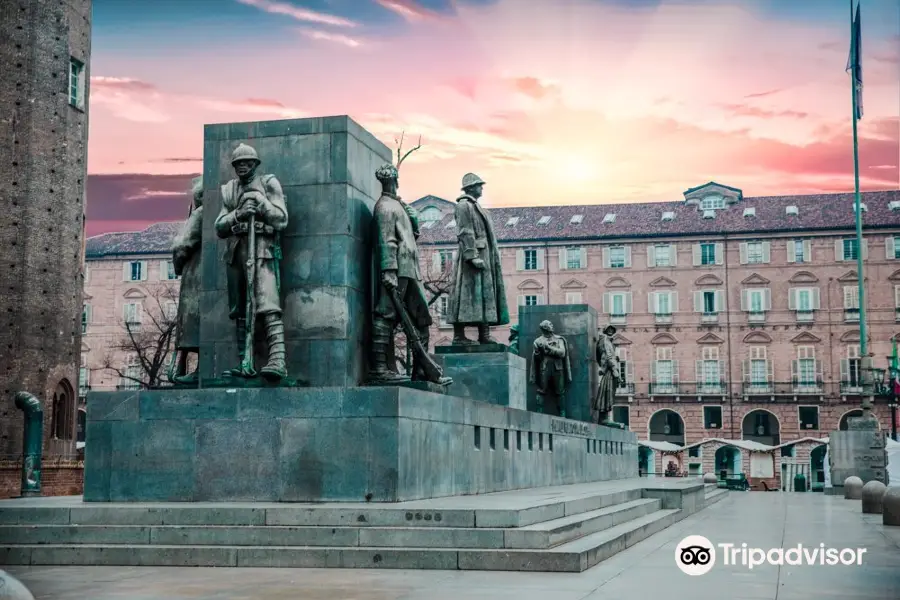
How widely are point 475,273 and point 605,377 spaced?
1136cm

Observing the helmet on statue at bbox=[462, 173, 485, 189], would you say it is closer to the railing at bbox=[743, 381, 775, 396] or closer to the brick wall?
the brick wall

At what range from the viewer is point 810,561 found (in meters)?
12.9

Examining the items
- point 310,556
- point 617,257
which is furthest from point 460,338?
point 617,257

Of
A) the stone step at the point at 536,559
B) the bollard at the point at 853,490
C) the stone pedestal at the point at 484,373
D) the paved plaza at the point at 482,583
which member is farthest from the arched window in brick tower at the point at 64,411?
the stone step at the point at 536,559

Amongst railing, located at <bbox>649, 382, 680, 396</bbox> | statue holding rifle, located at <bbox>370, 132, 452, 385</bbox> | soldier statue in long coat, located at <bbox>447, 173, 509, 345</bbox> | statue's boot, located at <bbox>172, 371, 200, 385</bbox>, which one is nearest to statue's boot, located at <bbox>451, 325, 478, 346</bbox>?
soldier statue in long coat, located at <bbox>447, 173, 509, 345</bbox>

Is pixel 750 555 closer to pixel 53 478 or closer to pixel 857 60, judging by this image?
pixel 857 60

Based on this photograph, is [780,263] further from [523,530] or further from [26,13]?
[523,530]

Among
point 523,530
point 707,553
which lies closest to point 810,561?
point 707,553

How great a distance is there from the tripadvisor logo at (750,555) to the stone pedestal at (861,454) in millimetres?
25615

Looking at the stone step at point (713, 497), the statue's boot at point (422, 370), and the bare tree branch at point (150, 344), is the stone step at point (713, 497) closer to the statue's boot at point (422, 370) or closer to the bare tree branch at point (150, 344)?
the statue's boot at point (422, 370)

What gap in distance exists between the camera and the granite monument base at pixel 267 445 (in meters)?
13.6

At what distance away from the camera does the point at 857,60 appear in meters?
40.2

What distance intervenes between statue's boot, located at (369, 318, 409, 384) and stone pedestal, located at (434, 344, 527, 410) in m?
5.99

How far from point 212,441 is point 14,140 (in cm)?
4261
